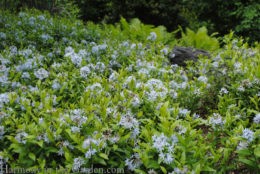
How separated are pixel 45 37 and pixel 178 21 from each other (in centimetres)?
674

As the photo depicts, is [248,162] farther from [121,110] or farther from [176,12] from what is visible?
[176,12]

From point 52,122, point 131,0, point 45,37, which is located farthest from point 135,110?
point 131,0

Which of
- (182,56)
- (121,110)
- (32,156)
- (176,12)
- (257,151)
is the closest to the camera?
(257,151)

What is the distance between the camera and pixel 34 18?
235 inches

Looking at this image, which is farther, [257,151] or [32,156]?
[32,156]

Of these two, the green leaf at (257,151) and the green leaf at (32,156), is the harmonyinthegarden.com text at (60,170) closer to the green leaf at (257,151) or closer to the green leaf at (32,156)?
the green leaf at (32,156)

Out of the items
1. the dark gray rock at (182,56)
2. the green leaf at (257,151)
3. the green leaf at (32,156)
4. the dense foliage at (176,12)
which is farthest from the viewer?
the dense foliage at (176,12)

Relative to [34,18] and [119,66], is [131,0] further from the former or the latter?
[119,66]

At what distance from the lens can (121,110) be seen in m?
3.29

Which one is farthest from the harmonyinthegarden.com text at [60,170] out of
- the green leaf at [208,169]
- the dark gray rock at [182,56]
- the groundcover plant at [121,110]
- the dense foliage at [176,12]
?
the dense foliage at [176,12]

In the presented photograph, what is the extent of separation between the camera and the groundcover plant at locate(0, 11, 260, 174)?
8.96 feet

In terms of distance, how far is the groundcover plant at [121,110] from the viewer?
2.73 m

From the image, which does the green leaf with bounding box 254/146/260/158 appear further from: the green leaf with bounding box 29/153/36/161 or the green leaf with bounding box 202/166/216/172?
the green leaf with bounding box 29/153/36/161

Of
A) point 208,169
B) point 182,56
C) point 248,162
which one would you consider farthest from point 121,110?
point 182,56
